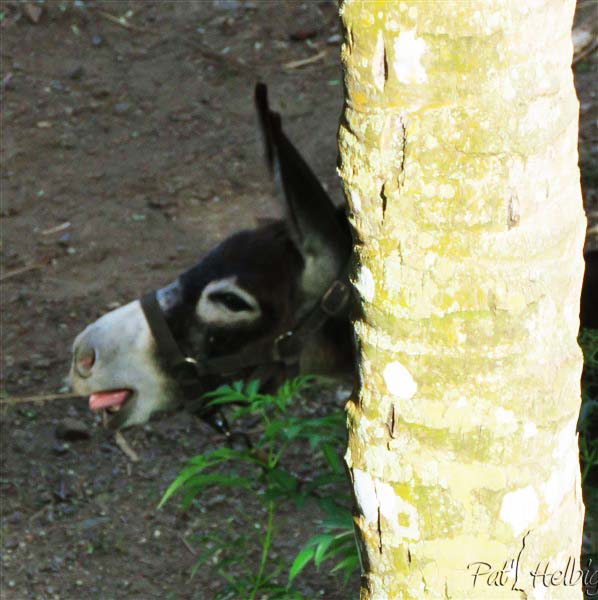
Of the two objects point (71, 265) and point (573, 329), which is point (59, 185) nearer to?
point (71, 265)

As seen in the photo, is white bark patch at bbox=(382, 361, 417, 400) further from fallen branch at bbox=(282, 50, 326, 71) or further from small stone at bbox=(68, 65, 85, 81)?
small stone at bbox=(68, 65, 85, 81)

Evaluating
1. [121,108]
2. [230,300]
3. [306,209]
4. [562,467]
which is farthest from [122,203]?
[562,467]

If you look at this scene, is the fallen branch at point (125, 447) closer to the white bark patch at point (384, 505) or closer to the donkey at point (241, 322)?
the donkey at point (241, 322)

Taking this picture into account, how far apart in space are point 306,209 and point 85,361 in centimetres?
89

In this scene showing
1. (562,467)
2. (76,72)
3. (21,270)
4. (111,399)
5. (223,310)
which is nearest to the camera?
(562,467)

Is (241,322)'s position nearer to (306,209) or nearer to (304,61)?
(306,209)

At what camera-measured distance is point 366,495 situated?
1.68 m

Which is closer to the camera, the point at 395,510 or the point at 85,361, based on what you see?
the point at 395,510

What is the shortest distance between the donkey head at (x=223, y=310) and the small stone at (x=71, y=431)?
1236 mm

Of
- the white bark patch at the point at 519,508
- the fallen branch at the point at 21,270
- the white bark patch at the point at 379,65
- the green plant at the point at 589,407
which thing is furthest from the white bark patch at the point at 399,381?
the fallen branch at the point at 21,270

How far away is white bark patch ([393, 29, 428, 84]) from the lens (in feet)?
4.52

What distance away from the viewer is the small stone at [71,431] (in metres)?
4.70

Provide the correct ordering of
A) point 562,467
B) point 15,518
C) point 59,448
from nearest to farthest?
point 562,467, point 15,518, point 59,448

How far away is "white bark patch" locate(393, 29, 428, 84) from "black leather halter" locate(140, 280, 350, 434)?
1.96 meters
